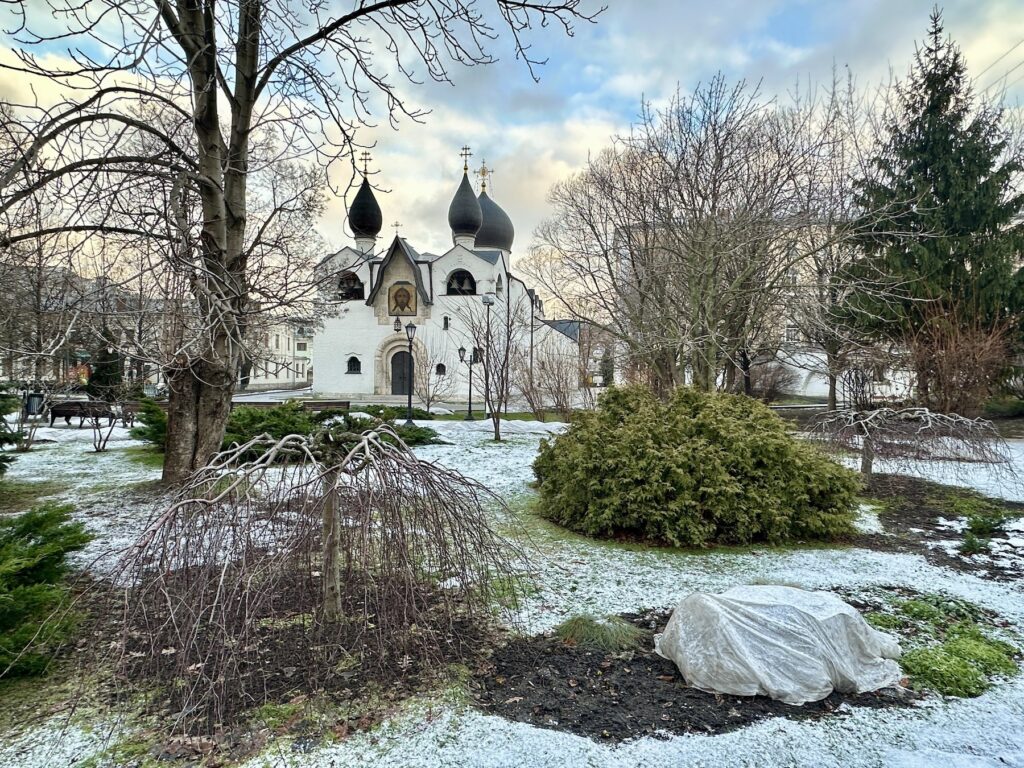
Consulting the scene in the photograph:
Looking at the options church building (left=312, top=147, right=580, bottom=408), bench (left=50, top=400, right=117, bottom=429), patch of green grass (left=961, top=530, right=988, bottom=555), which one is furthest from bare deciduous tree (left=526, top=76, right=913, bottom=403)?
church building (left=312, top=147, right=580, bottom=408)

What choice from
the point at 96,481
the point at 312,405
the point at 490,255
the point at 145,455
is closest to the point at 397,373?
the point at 490,255

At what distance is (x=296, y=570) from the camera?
294cm

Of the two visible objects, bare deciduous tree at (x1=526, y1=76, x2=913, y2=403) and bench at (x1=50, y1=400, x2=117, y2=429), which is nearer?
bare deciduous tree at (x1=526, y1=76, x2=913, y2=403)

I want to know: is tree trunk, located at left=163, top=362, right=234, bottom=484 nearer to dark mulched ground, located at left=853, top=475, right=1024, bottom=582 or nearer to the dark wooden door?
dark mulched ground, located at left=853, top=475, right=1024, bottom=582

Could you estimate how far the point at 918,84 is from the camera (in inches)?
719

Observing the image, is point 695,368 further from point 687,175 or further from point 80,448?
point 80,448

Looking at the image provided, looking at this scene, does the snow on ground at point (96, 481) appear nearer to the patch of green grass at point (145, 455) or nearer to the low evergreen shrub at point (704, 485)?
the patch of green grass at point (145, 455)

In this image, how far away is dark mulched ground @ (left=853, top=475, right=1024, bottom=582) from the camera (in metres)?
4.89

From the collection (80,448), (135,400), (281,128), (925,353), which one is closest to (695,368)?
(925,353)

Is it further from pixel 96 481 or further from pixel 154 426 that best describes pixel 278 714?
pixel 154 426

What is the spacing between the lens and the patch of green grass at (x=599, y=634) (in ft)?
10.9

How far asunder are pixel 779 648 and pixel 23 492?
361 inches

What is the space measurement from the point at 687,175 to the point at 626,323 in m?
4.51

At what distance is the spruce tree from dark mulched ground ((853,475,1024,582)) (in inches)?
377
